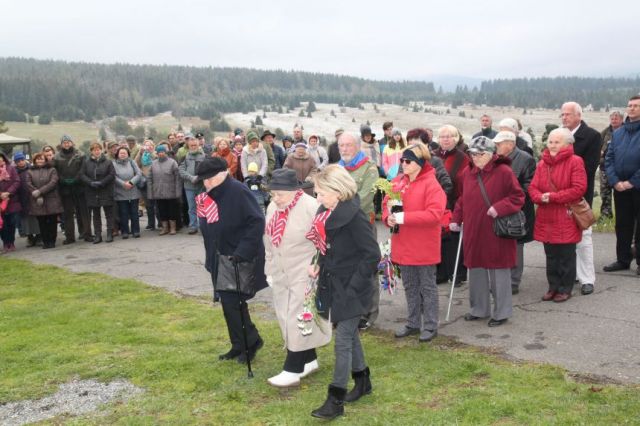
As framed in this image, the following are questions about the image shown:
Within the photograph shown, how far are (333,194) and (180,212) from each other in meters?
10.4

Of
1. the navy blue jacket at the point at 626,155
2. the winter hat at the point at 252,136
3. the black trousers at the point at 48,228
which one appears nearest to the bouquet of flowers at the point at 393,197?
the navy blue jacket at the point at 626,155

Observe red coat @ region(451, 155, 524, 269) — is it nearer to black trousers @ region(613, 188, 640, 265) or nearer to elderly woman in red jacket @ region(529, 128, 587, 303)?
elderly woman in red jacket @ region(529, 128, 587, 303)

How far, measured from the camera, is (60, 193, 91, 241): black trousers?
537 inches

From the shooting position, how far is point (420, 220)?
6.10m

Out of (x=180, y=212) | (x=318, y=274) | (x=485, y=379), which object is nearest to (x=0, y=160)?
(x=180, y=212)

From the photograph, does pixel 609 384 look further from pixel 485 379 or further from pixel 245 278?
pixel 245 278

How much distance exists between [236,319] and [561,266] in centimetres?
412

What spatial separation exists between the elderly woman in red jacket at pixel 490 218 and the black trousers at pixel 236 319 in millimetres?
2521

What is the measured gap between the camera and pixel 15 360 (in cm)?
643

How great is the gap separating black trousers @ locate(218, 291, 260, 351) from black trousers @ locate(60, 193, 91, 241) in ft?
29.1

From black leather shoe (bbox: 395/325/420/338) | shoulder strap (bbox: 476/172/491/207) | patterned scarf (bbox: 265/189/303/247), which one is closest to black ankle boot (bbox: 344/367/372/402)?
patterned scarf (bbox: 265/189/303/247)

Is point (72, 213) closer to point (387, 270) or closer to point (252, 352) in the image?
point (252, 352)

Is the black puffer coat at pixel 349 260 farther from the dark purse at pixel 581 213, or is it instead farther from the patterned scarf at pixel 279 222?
the dark purse at pixel 581 213

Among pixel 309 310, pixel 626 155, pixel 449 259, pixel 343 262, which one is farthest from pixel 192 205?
pixel 343 262
